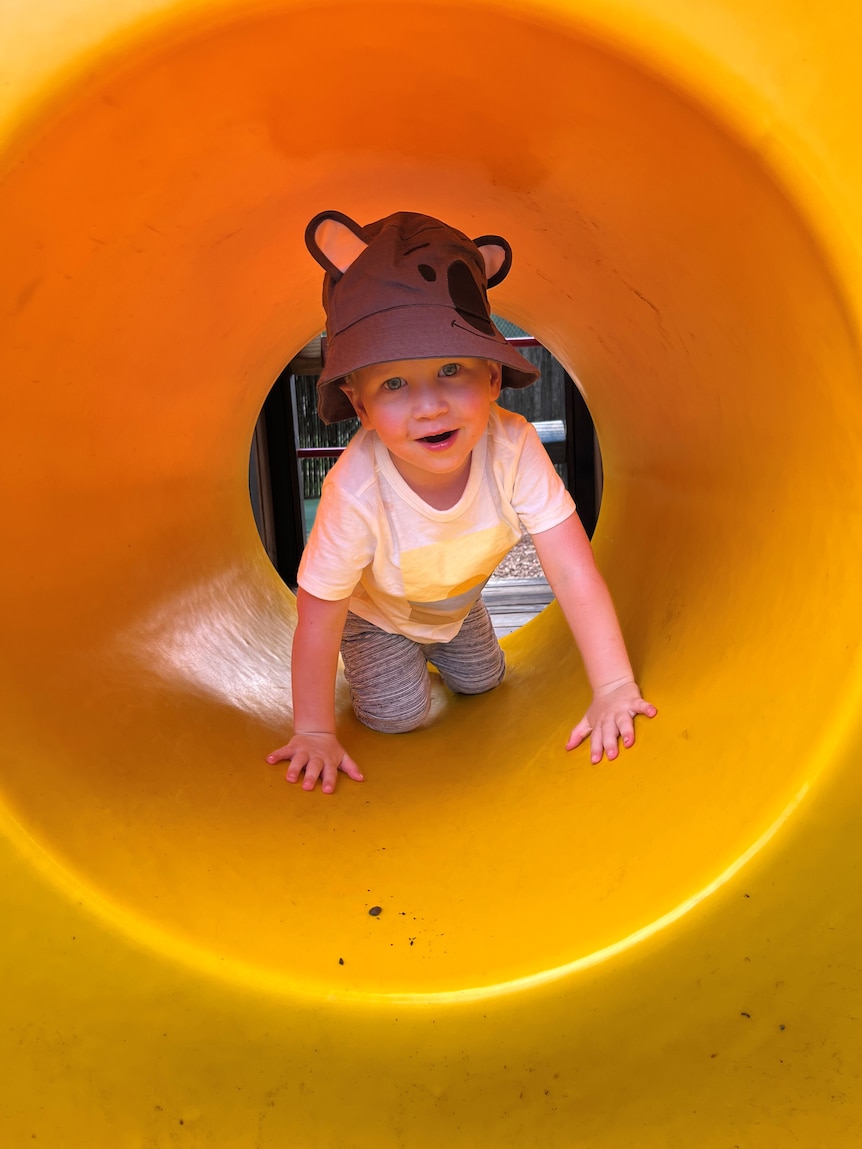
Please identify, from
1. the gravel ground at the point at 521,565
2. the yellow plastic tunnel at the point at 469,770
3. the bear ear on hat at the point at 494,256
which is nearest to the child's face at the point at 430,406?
the bear ear on hat at the point at 494,256

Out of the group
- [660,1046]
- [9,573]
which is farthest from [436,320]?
[660,1046]

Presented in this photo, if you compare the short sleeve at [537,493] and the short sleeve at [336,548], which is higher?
the short sleeve at [537,493]

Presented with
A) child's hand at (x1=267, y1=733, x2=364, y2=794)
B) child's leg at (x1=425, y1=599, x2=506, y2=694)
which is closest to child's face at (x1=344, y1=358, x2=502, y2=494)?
child's hand at (x1=267, y1=733, x2=364, y2=794)

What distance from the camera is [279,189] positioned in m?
1.68

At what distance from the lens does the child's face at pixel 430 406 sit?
1447mm

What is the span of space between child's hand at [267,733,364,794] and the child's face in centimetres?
50

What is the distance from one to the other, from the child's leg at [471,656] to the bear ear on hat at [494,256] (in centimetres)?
71

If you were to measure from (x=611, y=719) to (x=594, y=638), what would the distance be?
0.14 metres

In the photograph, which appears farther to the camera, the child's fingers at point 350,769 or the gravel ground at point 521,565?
the gravel ground at point 521,565

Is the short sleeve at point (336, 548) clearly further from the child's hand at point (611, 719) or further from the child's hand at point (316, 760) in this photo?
the child's hand at point (611, 719)

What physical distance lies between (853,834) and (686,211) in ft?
2.73

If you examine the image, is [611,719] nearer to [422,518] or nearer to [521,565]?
[422,518]

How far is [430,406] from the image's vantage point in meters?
1.43

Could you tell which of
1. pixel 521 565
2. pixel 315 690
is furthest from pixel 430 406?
pixel 521 565
